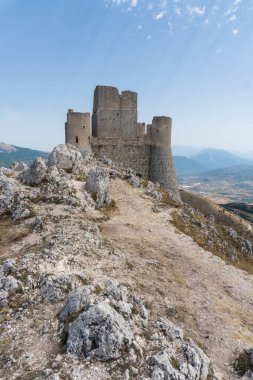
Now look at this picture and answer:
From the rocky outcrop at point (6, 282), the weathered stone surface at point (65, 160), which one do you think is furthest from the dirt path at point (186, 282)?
the weathered stone surface at point (65, 160)

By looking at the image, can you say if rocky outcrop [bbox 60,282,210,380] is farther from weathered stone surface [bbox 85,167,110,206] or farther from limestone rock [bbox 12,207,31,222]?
weathered stone surface [bbox 85,167,110,206]

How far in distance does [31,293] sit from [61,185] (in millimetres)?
15560

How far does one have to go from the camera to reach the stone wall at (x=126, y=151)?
51.1m

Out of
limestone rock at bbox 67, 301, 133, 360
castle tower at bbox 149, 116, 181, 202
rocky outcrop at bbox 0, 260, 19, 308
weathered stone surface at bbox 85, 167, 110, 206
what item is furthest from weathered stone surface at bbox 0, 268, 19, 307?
castle tower at bbox 149, 116, 181, 202

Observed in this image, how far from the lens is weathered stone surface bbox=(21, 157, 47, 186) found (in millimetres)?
32094

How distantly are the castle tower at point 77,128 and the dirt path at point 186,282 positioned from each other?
1970 cm

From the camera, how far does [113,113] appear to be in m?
51.1

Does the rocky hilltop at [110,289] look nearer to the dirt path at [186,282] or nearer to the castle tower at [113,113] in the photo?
the dirt path at [186,282]

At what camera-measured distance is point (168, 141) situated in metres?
54.6

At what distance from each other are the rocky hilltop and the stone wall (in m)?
18.1

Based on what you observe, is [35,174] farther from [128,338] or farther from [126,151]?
[126,151]

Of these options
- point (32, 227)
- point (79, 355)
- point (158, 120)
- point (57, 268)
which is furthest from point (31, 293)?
point (158, 120)

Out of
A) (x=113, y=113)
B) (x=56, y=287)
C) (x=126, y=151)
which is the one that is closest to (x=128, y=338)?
(x=56, y=287)

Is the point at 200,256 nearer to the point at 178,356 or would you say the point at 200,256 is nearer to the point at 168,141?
the point at 178,356
